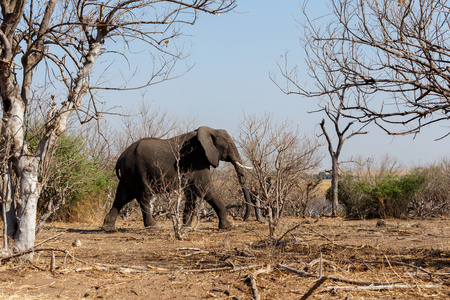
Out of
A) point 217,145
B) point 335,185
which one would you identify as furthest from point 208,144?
point 335,185

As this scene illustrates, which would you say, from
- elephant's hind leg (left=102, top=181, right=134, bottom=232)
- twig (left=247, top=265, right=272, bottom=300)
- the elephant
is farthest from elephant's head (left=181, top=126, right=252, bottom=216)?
twig (left=247, top=265, right=272, bottom=300)

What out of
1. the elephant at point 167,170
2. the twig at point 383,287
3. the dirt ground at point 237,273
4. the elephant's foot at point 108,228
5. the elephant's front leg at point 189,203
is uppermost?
the elephant at point 167,170

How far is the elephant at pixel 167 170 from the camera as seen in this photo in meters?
12.7

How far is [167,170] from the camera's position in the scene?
500 inches

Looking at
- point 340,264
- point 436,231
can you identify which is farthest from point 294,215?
point 340,264

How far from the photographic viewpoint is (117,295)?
5.59 meters

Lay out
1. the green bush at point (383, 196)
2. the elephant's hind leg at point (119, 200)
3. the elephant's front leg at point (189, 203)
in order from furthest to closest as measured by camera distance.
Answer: the green bush at point (383, 196) < the elephant's front leg at point (189, 203) < the elephant's hind leg at point (119, 200)

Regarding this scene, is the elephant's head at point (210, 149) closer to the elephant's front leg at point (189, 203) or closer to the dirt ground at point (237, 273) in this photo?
the elephant's front leg at point (189, 203)

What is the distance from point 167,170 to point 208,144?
1.19 metres

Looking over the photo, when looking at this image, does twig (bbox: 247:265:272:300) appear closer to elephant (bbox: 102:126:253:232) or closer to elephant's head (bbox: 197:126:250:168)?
elephant (bbox: 102:126:253:232)

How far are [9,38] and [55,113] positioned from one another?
111cm

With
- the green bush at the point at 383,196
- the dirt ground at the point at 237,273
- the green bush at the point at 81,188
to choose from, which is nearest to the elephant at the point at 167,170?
the green bush at the point at 81,188

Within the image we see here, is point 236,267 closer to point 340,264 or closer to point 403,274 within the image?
point 340,264

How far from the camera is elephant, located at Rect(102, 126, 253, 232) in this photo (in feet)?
41.8
